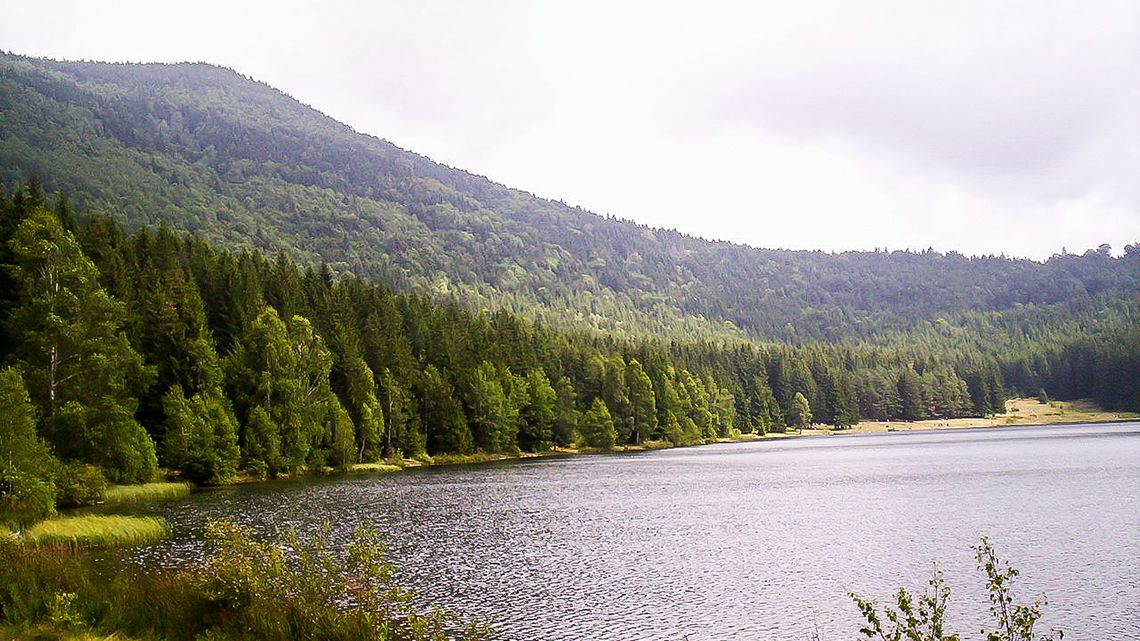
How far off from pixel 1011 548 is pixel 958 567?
249 inches

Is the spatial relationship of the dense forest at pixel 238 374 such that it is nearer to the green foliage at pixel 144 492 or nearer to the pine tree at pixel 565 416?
the pine tree at pixel 565 416

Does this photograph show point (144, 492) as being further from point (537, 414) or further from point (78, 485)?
point (537, 414)

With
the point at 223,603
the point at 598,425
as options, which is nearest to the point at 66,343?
the point at 223,603

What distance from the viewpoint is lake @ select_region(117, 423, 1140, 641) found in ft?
97.2

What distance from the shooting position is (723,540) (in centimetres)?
4678

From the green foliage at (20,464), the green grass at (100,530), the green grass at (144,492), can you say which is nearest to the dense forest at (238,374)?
the green foliage at (20,464)

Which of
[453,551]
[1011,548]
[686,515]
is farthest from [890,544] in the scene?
[453,551]

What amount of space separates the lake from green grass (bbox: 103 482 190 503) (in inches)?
92.8

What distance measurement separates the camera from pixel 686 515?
58562 millimetres

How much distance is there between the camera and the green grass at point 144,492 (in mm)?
64375

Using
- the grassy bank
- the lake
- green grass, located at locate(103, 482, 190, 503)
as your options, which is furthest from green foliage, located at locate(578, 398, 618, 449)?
the grassy bank

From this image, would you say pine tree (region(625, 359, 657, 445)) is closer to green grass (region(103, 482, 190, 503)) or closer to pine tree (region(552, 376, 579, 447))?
pine tree (region(552, 376, 579, 447))

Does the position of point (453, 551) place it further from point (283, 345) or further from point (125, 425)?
point (283, 345)

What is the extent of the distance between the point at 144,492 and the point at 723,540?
48753 millimetres
